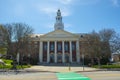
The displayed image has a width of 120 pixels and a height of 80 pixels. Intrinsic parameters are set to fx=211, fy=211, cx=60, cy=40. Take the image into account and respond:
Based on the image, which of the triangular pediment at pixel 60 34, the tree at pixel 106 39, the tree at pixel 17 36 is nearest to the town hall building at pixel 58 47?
the triangular pediment at pixel 60 34

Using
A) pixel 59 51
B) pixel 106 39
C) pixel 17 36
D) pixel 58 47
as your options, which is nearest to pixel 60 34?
pixel 58 47

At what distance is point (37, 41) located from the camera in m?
76.4

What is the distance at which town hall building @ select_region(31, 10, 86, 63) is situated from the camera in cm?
7394

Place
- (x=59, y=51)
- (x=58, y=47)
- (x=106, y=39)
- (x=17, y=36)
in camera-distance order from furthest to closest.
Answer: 1. (x=58, y=47)
2. (x=59, y=51)
3. (x=106, y=39)
4. (x=17, y=36)

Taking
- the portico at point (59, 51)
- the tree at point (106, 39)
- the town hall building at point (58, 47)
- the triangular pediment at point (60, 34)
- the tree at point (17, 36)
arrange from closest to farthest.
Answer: the tree at point (17, 36), the tree at point (106, 39), the portico at point (59, 51), the town hall building at point (58, 47), the triangular pediment at point (60, 34)

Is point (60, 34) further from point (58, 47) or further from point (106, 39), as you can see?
point (106, 39)

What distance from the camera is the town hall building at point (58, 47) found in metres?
73.9

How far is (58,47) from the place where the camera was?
7594 cm

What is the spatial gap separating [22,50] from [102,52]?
19943mm

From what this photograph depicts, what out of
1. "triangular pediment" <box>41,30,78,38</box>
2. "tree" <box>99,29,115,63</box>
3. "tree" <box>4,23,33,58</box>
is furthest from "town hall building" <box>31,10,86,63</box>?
"tree" <box>4,23,33,58</box>

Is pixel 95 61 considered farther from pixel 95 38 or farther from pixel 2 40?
pixel 2 40

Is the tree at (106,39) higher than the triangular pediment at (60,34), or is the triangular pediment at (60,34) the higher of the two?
the triangular pediment at (60,34)

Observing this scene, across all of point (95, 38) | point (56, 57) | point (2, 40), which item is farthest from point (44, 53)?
point (2, 40)

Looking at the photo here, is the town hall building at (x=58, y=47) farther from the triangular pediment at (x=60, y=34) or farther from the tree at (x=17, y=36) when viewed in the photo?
the tree at (x=17, y=36)
